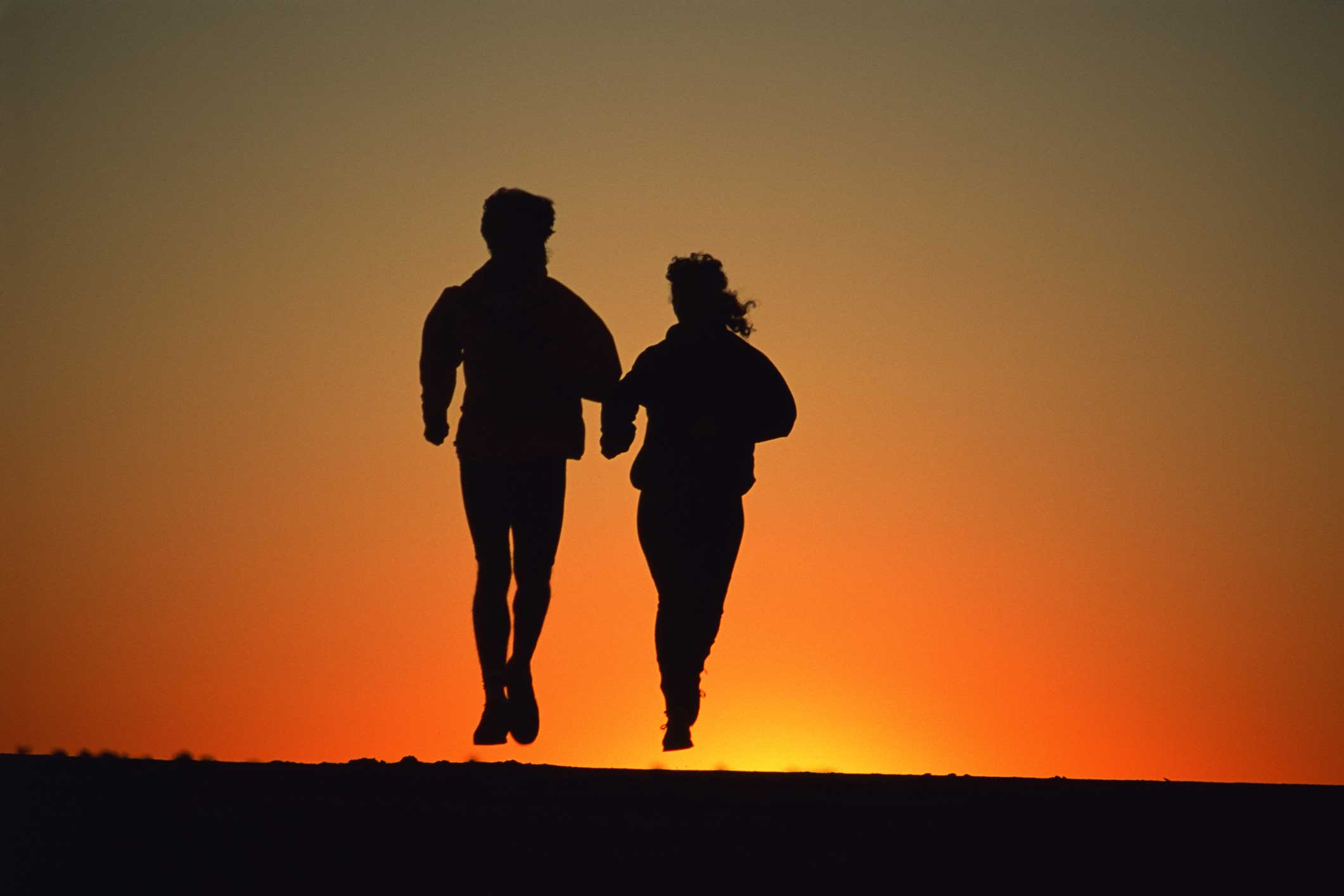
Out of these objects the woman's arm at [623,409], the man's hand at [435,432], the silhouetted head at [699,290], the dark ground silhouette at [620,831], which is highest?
the silhouetted head at [699,290]

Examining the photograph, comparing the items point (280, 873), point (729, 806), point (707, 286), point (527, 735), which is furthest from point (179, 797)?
point (707, 286)

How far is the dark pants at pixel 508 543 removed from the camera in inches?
373

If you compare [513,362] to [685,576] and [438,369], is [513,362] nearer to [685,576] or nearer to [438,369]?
[438,369]

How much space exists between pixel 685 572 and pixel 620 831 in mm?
4019

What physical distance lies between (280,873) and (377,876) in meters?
0.26

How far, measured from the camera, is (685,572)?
9.82 metres

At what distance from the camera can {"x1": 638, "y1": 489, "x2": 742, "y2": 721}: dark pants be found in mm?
9797

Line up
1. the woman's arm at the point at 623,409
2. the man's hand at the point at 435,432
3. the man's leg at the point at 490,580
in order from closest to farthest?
the man's leg at the point at 490,580 → the man's hand at the point at 435,432 → the woman's arm at the point at 623,409

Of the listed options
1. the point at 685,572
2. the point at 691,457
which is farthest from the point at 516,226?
the point at 685,572

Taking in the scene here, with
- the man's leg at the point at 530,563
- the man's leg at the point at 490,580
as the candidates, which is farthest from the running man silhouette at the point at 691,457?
the man's leg at the point at 490,580

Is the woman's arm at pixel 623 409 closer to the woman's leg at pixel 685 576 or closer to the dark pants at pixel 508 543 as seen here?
the woman's leg at pixel 685 576

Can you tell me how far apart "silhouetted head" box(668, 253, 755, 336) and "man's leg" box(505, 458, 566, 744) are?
1.03m

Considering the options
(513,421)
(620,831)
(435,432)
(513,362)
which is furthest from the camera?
(435,432)

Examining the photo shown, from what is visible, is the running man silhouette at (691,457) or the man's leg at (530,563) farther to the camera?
the running man silhouette at (691,457)
